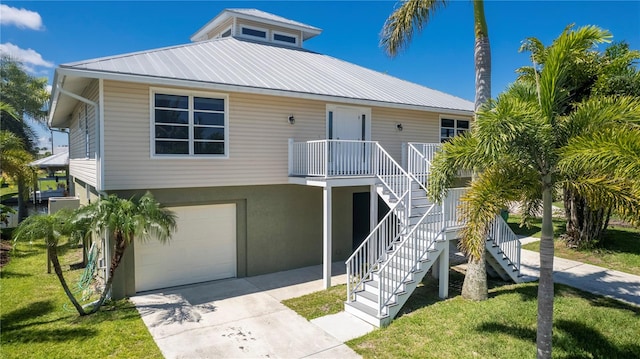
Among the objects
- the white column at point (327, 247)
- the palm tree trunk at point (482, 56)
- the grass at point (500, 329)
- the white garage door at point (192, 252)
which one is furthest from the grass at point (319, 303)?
the palm tree trunk at point (482, 56)

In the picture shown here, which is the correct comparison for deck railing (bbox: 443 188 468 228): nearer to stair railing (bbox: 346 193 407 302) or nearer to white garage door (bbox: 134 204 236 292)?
stair railing (bbox: 346 193 407 302)

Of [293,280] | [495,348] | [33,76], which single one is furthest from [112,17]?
[33,76]

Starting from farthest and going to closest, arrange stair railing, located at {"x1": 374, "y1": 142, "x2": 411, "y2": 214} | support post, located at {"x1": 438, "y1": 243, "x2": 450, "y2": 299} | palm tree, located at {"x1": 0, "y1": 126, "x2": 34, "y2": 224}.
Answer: palm tree, located at {"x1": 0, "y1": 126, "x2": 34, "y2": 224} < stair railing, located at {"x1": 374, "y1": 142, "x2": 411, "y2": 214} < support post, located at {"x1": 438, "y1": 243, "x2": 450, "y2": 299}

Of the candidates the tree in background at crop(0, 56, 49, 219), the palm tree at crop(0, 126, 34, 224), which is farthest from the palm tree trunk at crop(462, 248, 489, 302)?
the tree in background at crop(0, 56, 49, 219)

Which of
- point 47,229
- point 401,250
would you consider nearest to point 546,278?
point 401,250

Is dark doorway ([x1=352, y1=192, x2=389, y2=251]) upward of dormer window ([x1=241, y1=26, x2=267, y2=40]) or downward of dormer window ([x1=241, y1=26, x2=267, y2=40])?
downward

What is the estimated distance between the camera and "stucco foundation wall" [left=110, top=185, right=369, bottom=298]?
986 centimetres

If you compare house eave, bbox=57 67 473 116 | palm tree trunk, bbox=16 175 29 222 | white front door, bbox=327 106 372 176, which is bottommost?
Result: palm tree trunk, bbox=16 175 29 222

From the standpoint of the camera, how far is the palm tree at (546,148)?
470 cm

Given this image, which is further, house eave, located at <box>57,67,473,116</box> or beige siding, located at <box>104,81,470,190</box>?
beige siding, located at <box>104,81,470,190</box>

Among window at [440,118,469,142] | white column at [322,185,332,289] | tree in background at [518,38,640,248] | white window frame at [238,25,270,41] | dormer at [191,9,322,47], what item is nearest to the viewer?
white column at [322,185,332,289]

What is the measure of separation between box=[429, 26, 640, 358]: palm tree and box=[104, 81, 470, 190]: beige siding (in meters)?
5.76

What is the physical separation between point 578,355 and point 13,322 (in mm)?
10506

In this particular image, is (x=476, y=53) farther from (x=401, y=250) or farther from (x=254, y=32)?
(x=254, y=32)
